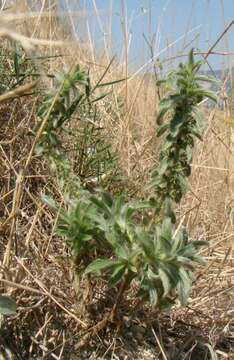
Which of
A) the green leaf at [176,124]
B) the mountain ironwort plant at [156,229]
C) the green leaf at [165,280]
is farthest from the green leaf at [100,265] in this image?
the green leaf at [176,124]

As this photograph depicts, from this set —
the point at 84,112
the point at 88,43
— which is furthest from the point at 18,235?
the point at 88,43

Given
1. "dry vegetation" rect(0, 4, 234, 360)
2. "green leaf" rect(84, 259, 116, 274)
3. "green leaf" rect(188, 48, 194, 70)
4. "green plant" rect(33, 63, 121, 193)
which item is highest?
"green leaf" rect(188, 48, 194, 70)

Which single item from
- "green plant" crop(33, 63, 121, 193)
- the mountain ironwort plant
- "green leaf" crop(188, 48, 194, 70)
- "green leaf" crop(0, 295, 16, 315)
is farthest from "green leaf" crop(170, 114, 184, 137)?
"green leaf" crop(0, 295, 16, 315)

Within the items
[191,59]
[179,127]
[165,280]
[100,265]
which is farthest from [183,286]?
[191,59]

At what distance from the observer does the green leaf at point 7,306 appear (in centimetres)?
105

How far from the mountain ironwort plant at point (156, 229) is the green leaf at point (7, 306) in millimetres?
152

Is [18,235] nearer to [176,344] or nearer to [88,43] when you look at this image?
[176,344]

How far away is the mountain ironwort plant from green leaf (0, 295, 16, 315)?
0.15 m

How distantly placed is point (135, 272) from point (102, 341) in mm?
230

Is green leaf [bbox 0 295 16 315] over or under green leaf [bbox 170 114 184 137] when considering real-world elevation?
under

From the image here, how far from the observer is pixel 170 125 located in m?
1.16

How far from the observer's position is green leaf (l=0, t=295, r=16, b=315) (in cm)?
105

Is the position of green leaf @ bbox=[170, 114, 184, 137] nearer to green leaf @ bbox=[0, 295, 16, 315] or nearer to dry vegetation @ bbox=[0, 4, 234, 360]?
dry vegetation @ bbox=[0, 4, 234, 360]

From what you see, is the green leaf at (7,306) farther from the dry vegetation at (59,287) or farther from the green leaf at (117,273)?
the green leaf at (117,273)
